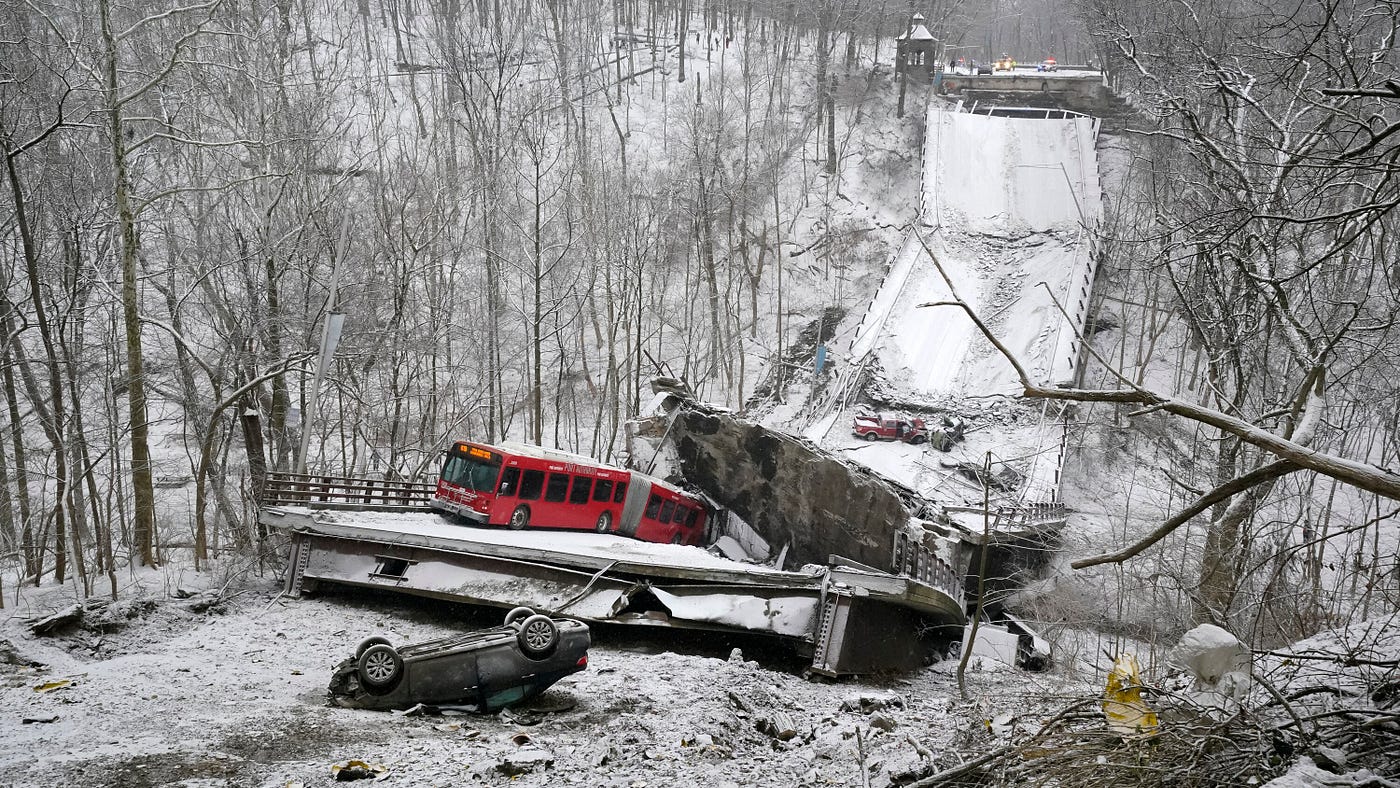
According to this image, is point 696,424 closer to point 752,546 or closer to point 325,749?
point 752,546

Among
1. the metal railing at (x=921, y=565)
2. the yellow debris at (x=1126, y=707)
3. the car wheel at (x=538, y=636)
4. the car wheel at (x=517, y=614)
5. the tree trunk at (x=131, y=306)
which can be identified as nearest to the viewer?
the yellow debris at (x=1126, y=707)

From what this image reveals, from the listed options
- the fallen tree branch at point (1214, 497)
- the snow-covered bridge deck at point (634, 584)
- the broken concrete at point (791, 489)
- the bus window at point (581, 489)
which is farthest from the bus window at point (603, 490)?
the fallen tree branch at point (1214, 497)

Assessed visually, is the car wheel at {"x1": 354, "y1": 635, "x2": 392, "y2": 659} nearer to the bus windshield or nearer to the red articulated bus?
the red articulated bus

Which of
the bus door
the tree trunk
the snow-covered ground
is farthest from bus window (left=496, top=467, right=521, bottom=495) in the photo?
the tree trunk

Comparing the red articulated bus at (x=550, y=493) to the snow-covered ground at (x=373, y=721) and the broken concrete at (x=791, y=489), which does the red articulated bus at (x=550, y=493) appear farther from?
the snow-covered ground at (x=373, y=721)

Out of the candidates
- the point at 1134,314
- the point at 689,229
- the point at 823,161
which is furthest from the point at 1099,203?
the point at 689,229

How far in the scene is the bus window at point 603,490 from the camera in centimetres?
1692

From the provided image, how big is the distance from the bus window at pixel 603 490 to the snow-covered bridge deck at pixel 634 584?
3.51 meters

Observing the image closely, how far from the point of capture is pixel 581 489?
16562mm

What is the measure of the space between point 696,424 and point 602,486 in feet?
11.5

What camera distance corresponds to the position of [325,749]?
23.1ft

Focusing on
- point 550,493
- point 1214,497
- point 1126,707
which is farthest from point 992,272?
point 1214,497

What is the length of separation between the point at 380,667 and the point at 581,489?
332 inches

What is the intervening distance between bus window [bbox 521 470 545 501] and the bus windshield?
59 centimetres
